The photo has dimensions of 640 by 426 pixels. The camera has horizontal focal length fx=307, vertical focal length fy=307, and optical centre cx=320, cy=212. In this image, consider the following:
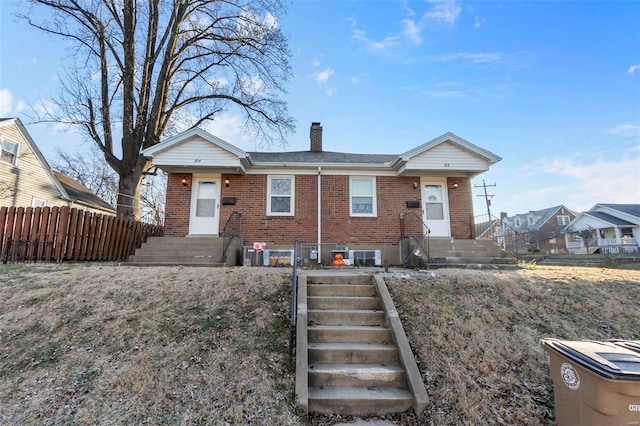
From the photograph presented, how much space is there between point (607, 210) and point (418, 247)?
37717 mm

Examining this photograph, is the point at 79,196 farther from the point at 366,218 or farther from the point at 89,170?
the point at 366,218

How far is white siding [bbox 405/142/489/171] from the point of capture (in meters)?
10.8

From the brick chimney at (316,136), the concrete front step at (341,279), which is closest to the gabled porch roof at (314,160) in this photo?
the brick chimney at (316,136)

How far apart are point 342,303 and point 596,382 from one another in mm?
3333

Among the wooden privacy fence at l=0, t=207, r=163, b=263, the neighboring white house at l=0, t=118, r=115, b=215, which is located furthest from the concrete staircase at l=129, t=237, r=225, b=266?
the neighboring white house at l=0, t=118, r=115, b=215

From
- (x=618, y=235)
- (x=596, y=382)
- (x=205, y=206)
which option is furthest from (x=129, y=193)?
(x=618, y=235)

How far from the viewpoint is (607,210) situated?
3425 cm

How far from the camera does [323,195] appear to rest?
444 inches

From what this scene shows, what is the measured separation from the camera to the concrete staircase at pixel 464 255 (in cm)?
927

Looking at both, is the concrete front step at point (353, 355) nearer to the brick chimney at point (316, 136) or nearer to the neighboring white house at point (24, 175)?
the brick chimney at point (316, 136)

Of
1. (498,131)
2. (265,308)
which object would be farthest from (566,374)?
(498,131)

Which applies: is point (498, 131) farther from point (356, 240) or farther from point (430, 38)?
point (356, 240)

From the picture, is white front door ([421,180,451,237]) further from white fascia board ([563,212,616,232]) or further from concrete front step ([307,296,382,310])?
white fascia board ([563,212,616,232])

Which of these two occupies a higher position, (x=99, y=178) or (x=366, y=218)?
(x=99, y=178)
